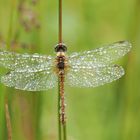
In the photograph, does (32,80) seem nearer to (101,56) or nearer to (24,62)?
(24,62)

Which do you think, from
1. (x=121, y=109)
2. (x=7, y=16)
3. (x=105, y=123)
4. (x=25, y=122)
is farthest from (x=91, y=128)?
(x=7, y=16)

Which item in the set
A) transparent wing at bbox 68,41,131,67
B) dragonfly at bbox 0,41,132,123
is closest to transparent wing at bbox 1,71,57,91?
dragonfly at bbox 0,41,132,123

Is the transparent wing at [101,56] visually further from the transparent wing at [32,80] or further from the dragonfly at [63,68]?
the transparent wing at [32,80]

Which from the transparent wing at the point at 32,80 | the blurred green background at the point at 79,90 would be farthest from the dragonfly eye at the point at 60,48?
the blurred green background at the point at 79,90

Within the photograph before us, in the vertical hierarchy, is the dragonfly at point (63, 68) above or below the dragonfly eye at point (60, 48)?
below

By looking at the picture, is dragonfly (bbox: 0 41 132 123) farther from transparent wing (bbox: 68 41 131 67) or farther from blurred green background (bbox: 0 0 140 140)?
blurred green background (bbox: 0 0 140 140)

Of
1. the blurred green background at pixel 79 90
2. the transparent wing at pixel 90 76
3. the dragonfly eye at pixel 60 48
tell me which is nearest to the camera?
the dragonfly eye at pixel 60 48
